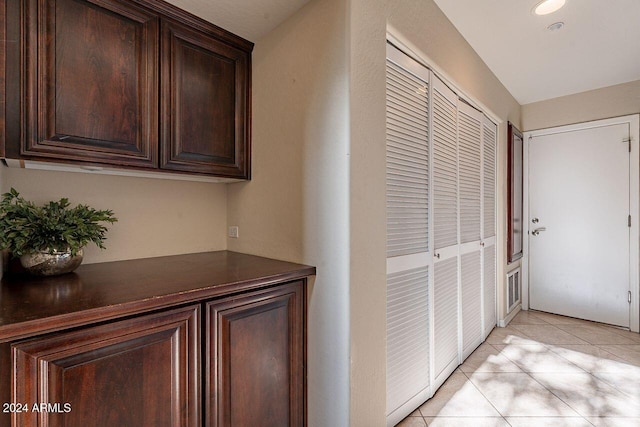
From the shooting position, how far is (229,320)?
1175 millimetres

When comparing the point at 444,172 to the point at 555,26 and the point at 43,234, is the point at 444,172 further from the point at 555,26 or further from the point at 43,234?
the point at 43,234

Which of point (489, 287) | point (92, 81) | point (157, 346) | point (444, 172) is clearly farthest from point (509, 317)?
point (92, 81)

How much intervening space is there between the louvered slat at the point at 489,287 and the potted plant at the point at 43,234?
9.71 ft

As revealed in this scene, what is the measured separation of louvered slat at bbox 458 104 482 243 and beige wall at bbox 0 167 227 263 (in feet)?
5.91

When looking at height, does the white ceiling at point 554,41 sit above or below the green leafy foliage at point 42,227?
above

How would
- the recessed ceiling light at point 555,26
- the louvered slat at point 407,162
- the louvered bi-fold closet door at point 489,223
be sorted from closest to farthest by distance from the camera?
the louvered slat at point 407,162 → the recessed ceiling light at point 555,26 → the louvered bi-fold closet door at point 489,223

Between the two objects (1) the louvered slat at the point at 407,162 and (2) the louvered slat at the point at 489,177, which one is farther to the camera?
(2) the louvered slat at the point at 489,177

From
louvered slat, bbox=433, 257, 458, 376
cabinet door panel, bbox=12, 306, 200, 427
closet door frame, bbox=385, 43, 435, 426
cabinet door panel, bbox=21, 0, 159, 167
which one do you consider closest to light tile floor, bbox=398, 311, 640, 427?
closet door frame, bbox=385, 43, 435, 426

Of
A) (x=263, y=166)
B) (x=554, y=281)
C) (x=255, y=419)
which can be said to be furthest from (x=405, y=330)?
(x=554, y=281)

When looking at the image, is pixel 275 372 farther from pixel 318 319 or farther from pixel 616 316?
pixel 616 316

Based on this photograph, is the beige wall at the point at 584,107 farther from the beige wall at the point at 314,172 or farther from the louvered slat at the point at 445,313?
the beige wall at the point at 314,172

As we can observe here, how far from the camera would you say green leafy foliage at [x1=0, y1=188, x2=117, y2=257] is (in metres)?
1.16

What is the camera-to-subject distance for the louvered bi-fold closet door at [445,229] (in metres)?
1.96

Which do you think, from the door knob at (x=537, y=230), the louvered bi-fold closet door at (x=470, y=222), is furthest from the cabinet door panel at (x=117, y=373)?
the door knob at (x=537, y=230)
